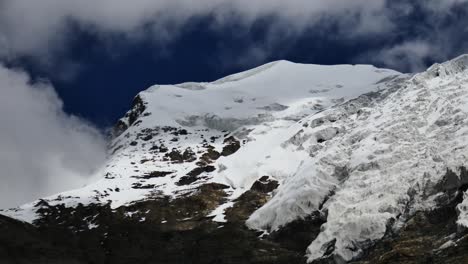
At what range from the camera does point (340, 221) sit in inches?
4006

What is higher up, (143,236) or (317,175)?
(317,175)

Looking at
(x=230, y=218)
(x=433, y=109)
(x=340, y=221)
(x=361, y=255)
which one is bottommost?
(x=361, y=255)

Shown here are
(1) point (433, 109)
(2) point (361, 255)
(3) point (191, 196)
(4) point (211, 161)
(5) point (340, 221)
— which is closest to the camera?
(2) point (361, 255)

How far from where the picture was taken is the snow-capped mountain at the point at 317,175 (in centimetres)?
9931

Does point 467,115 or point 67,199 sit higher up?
point 67,199

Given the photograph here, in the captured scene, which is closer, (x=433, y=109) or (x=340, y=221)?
(x=340, y=221)

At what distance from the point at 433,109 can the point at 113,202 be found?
2662 inches

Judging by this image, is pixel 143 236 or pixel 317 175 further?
pixel 143 236

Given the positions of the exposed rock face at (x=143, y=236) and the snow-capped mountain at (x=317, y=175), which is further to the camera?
the exposed rock face at (x=143, y=236)

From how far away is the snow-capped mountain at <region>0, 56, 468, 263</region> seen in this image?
99312mm

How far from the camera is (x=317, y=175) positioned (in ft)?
395

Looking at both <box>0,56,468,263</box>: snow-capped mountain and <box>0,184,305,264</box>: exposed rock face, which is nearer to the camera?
<box>0,56,468,263</box>: snow-capped mountain

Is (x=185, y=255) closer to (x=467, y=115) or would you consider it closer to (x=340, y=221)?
(x=340, y=221)

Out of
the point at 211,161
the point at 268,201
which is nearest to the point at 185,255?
the point at 268,201
